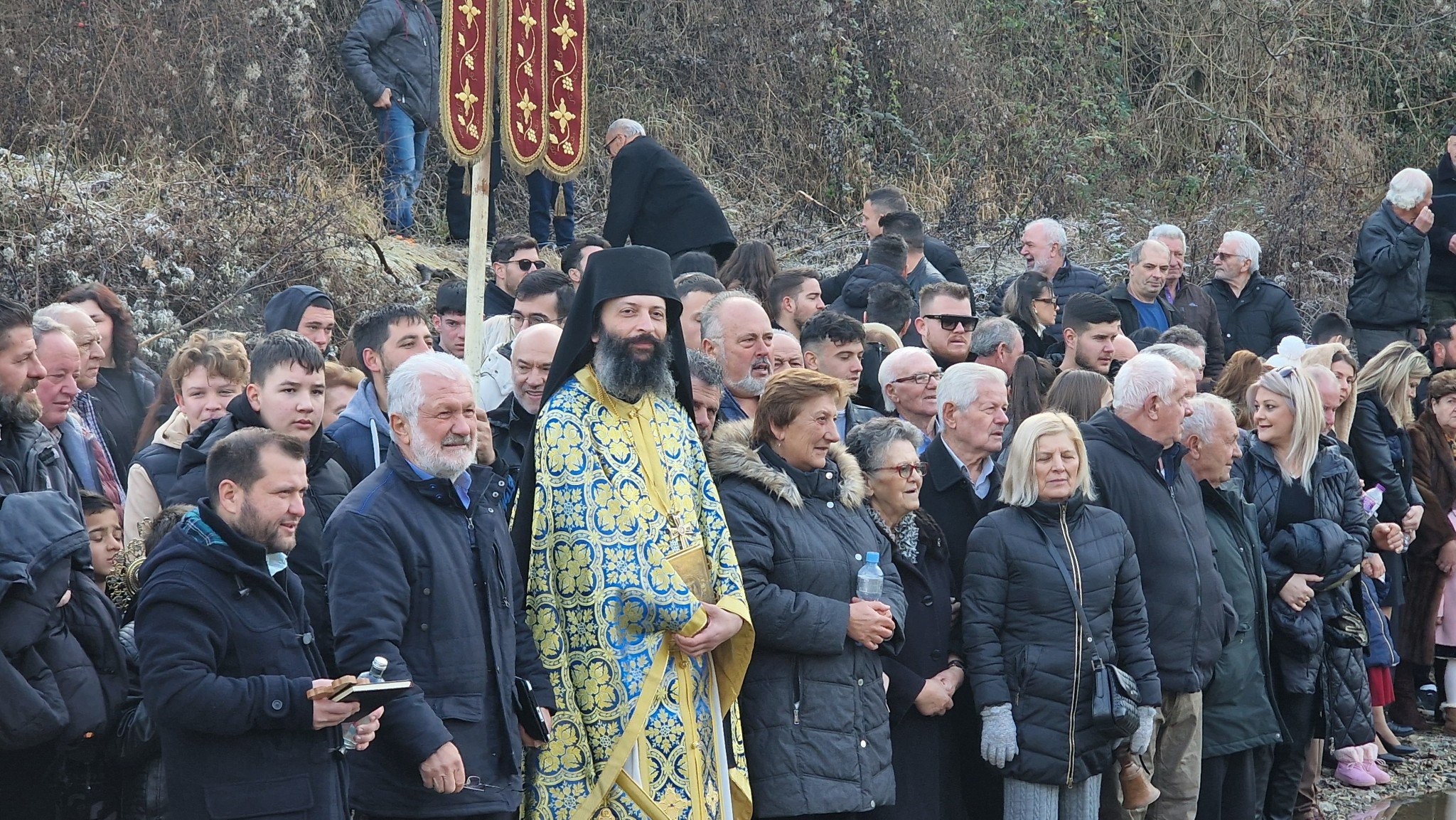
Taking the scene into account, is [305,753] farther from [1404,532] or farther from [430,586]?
[1404,532]

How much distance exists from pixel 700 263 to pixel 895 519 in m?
3.45

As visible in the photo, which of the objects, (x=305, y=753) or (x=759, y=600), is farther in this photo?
(x=759, y=600)

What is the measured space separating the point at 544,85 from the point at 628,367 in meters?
2.55

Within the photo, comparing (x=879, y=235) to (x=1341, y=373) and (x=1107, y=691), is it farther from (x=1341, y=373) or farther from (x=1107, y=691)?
(x=1107, y=691)

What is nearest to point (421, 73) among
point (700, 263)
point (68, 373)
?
point (700, 263)

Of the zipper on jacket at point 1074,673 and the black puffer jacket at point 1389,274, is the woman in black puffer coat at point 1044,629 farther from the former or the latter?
the black puffer jacket at point 1389,274

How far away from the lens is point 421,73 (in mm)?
12922

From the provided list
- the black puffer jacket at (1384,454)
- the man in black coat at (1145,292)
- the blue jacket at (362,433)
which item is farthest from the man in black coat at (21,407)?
the man in black coat at (1145,292)

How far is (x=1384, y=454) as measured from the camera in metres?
8.86

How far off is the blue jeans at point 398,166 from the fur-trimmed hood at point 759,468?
778 centimetres

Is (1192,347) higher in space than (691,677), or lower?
higher

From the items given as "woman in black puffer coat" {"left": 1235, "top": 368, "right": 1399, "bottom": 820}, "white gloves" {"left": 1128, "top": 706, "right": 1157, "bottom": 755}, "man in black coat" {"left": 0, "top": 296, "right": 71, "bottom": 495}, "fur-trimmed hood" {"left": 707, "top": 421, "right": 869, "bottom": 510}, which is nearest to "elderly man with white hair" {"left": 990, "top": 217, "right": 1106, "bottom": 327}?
"woman in black puffer coat" {"left": 1235, "top": 368, "right": 1399, "bottom": 820}

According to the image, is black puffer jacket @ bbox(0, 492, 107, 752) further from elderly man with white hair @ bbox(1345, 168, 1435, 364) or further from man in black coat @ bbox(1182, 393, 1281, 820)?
elderly man with white hair @ bbox(1345, 168, 1435, 364)

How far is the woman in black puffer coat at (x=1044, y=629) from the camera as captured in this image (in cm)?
579
